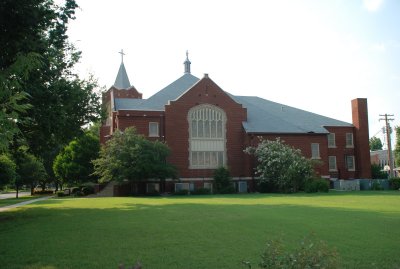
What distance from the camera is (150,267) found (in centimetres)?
876

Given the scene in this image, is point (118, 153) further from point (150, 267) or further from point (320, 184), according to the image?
point (150, 267)

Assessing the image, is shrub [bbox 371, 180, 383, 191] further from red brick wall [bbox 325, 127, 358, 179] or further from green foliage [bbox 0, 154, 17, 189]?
green foliage [bbox 0, 154, 17, 189]

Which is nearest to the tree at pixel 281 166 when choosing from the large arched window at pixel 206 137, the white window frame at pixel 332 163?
the large arched window at pixel 206 137

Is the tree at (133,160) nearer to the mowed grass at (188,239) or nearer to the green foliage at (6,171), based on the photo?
the green foliage at (6,171)

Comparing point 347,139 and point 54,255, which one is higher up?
point 347,139

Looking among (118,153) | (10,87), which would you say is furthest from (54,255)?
(118,153)

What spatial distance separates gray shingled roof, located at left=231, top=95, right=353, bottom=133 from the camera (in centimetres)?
5303

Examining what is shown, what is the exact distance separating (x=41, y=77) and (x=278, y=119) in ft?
129

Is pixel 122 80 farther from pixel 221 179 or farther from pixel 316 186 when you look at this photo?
pixel 316 186

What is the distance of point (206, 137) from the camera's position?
2030 inches

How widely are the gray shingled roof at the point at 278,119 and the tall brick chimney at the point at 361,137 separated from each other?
1.58 metres

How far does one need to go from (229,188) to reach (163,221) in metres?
32.1

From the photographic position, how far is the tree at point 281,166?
45281mm

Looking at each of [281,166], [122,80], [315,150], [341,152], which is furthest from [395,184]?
[122,80]
